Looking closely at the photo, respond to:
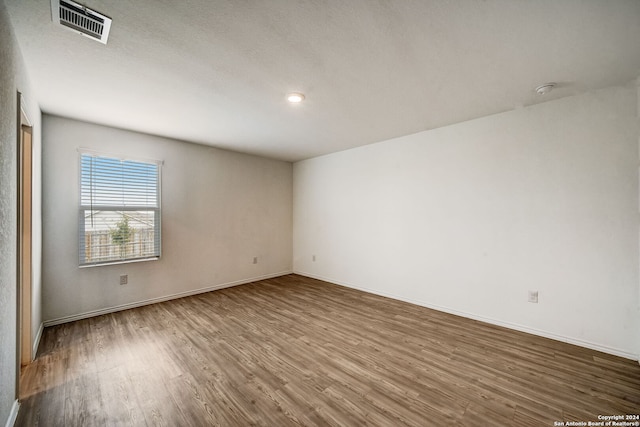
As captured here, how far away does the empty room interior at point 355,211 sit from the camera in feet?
5.46

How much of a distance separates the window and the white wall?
0.10 meters

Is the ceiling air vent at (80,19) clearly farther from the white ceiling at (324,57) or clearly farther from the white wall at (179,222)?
the white wall at (179,222)

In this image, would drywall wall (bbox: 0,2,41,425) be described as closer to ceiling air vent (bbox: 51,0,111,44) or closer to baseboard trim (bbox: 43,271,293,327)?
ceiling air vent (bbox: 51,0,111,44)

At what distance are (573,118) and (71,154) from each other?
230 inches

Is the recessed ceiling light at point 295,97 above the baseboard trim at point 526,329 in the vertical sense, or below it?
above

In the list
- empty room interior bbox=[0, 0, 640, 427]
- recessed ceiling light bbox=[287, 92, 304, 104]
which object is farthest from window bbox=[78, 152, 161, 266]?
recessed ceiling light bbox=[287, 92, 304, 104]

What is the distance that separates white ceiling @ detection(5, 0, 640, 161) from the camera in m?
1.54

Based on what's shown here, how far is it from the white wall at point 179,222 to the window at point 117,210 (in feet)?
0.33

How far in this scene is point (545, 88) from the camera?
244cm

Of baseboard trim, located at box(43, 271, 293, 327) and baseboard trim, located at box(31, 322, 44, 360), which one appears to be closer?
baseboard trim, located at box(31, 322, 44, 360)

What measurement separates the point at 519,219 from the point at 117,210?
5.22m

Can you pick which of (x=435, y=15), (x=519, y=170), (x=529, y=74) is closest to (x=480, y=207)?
(x=519, y=170)

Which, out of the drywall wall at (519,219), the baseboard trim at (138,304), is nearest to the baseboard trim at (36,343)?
the baseboard trim at (138,304)

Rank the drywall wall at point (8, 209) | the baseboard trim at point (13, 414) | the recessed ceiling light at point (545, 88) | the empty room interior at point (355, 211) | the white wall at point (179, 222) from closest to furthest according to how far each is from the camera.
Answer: the drywall wall at point (8, 209) < the baseboard trim at point (13, 414) < the empty room interior at point (355, 211) < the recessed ceiling light at point (545, 88) < the white wall at point (179, 222)
